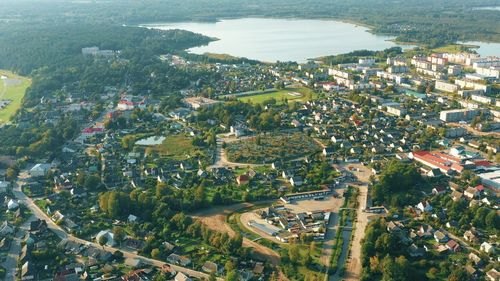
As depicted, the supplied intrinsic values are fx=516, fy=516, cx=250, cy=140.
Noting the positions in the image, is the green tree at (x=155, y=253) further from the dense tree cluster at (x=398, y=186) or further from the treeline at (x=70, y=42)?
the treeline at (x=70, y=42)

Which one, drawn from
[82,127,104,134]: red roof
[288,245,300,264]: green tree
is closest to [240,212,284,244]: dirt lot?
[288,245,300,264]: green tree

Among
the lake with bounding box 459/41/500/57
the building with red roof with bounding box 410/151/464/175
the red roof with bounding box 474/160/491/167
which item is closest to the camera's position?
the building with red roof with bounding box 410/151/464/175

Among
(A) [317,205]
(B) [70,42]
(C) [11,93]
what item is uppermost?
(B) [70,42]

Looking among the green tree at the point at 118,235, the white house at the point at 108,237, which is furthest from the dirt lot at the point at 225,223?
the white house at the point at 108,237

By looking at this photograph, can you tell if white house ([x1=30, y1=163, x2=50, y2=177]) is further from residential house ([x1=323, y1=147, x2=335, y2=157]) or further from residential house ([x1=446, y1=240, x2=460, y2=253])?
residential house ([x1=446, y1=240, x2=460, y2=253])

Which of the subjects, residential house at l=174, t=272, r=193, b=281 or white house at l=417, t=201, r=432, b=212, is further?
white house at l=417, t=201, r=432, b=212

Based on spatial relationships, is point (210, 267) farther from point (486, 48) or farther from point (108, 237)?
point (486, 48)

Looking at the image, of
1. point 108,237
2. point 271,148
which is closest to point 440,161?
point 271,148
